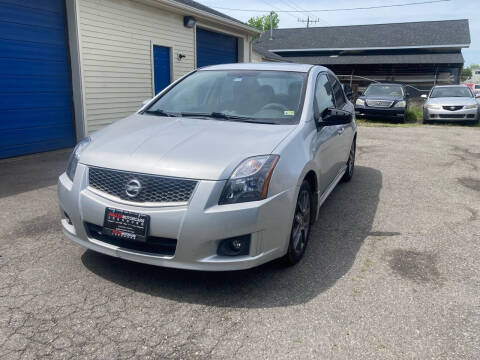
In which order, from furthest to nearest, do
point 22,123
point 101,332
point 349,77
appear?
1. point 349,77
2. point 22,123
3. point 101,332

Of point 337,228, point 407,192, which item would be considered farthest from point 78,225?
point 407,192

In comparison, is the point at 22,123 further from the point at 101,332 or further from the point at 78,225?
the point at 101,332

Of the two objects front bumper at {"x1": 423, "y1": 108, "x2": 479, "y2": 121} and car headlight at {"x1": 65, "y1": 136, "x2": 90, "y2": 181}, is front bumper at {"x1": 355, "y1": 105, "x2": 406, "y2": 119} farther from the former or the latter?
car headlight at {"x1": 65, "y1": 136, "x2": 90, "y2": 181}

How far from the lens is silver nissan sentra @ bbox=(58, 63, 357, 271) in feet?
9.63

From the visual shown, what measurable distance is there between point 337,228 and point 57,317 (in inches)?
115

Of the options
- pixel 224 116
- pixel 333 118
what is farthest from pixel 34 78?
pixel 333 118

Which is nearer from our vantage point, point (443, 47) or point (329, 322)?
point (329, 322)

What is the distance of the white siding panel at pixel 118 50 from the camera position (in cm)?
941

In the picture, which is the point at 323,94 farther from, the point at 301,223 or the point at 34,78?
the point at 34,78

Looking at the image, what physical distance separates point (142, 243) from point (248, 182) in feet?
2.81

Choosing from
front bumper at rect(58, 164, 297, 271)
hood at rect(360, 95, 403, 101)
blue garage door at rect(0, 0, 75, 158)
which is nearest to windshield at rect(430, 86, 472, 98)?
hood at rect(360, 95, 403, 101)

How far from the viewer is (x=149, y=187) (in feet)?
9.86

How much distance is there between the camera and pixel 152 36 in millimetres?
11508

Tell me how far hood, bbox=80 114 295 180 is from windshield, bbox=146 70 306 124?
253mm
